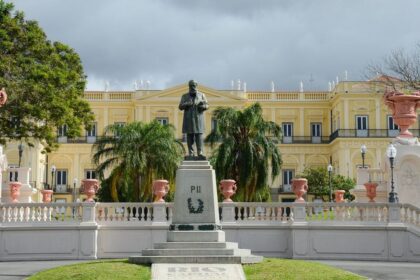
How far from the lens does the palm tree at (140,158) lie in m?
38.6

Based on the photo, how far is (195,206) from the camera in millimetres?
17938

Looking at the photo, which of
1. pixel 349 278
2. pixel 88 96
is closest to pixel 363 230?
pixel 349 278

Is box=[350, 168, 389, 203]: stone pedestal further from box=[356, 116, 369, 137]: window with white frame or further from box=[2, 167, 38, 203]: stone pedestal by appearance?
box=[356, 116, 369, 137]: window with white frame

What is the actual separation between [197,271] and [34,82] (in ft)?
55.1

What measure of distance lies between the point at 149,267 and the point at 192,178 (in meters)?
2.80

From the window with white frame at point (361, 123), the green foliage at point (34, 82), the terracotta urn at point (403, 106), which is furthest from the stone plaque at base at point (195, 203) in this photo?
the window with white frame at point (361, 123)

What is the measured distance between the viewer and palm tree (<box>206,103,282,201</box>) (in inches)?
1357

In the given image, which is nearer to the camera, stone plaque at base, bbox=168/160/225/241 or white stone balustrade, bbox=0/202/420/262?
stone plaque at base, bbox=168/160/225/241

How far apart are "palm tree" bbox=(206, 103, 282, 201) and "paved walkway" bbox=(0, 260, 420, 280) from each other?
40.8 ft

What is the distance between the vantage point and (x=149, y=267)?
Result: 53.6 ft

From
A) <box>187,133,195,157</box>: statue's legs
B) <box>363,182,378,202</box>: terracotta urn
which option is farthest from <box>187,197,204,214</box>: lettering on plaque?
<box>363,182,378,202</box>: terracotta urn

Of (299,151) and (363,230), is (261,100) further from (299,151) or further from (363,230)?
(363,230)

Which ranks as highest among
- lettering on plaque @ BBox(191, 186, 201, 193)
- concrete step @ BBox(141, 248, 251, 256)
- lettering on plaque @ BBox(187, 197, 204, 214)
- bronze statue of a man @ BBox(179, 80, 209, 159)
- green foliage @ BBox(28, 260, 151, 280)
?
bronze statue of a man @ BBox(179, 80, 209, 159)

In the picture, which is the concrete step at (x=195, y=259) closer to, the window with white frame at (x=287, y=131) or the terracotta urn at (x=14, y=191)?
the terracotta urn at (x=14, y=191)
